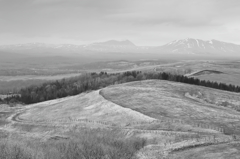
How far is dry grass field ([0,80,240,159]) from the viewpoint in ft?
65.5

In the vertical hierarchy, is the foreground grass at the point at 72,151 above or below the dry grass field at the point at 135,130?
above

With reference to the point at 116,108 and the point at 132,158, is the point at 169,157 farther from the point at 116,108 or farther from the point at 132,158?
the point at 116,108

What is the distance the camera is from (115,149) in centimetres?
Result: 2012

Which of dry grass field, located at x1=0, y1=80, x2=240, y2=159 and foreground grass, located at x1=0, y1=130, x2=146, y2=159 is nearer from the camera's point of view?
foreground grass, located at x1=0, y1=130, x2=146, y2=159

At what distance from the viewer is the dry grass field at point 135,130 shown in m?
20.0

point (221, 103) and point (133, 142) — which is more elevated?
point (133, 142)

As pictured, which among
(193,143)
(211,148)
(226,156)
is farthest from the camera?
(193,143)

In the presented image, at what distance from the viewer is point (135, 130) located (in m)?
32.9

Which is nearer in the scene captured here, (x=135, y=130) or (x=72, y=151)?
(x=72, y=151)

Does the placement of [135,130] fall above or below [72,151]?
below

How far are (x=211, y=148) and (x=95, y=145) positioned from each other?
10052 millimetres

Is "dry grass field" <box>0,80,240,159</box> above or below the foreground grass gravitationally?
below

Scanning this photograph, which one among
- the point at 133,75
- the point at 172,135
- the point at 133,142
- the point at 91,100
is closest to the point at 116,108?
the point at 91,100

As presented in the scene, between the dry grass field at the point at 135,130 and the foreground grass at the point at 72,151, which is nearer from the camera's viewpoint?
the foreground grass at the point at 72,151
